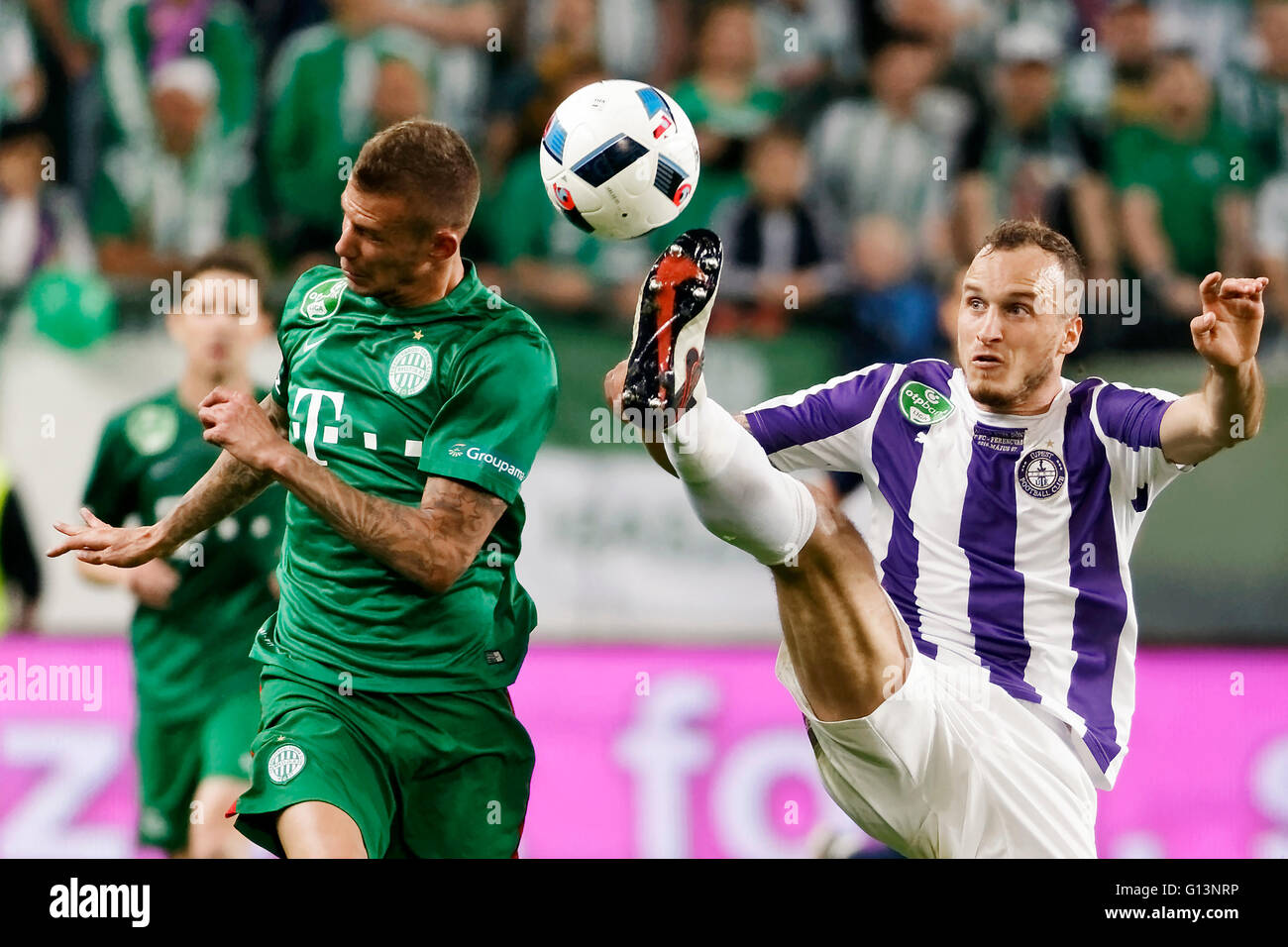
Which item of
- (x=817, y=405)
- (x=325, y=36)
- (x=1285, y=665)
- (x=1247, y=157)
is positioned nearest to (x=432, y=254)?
(x=817, y=405)

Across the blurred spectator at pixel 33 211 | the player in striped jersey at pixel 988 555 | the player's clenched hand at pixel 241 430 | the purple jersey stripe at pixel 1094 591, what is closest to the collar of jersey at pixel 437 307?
the player's clenched hand at pixel 241 430

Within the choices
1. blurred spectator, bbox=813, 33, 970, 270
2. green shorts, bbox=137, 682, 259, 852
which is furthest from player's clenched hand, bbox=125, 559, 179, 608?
blurred spectator, bbox=813, 33, 970, 270

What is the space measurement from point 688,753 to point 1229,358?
3.54 meters

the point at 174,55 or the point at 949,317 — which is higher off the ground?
the point at 174,55

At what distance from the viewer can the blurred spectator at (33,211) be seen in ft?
25.1

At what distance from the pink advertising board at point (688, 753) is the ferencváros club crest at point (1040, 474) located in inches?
105

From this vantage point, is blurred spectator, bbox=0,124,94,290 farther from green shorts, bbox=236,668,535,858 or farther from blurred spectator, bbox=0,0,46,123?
green shorts, bbox=236,668,535,858

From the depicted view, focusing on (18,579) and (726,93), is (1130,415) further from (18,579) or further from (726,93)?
(18,579)

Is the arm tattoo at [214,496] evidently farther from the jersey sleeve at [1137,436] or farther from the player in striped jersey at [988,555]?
the jersey sleeve at [1137,436]

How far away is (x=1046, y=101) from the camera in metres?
8.16

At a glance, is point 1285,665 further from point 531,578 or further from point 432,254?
point 432,254

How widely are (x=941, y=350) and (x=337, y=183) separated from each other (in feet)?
8.96

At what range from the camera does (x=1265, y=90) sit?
8.33m

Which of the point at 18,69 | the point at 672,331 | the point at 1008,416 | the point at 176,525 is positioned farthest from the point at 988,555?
the point at 18,69
